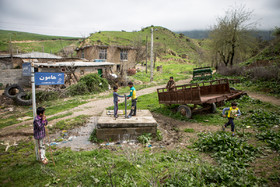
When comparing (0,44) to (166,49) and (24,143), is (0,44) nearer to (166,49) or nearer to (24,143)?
(166,49)

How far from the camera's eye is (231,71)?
20.3 meters

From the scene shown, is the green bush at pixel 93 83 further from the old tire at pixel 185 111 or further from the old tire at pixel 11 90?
the old tire at pixel 185 111

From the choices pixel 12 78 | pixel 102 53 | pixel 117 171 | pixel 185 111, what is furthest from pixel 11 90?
pixel 117 171

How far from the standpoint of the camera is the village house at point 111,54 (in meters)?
30.0

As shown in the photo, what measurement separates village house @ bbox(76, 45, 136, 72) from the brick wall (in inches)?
451

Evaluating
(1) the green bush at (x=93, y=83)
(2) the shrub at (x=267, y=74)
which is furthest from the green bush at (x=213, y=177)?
(1) the green bush at (x=93, y=83)

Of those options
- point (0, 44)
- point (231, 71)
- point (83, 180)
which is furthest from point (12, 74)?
point (0, 44)

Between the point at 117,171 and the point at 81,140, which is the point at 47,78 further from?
the point at 117,171

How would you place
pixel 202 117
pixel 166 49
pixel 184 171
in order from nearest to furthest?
pixel 184 171 → pixel 202 117 → pixel 166 49

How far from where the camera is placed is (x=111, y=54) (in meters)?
31.2

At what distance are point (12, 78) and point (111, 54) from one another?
53.2 ft

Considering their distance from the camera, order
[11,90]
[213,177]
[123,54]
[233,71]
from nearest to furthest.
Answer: [213,177], [11,90], [233,71], [123,54]

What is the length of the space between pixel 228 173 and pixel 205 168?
50 cm

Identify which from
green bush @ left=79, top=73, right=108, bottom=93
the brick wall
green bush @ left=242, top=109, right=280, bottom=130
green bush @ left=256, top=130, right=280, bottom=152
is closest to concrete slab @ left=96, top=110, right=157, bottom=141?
green bush @ left=256, top=130, right=280, bottom=152
